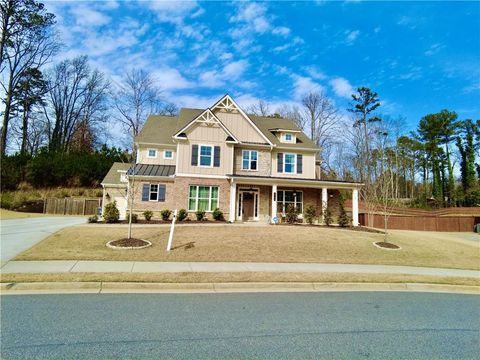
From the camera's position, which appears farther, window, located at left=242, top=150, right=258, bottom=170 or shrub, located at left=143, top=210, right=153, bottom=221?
window, located at left=242, top=150, right=258, bottom=170

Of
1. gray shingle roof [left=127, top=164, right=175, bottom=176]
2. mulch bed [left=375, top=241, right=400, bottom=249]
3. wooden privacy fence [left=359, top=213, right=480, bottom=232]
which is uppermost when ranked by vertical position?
gray shingle roof [left=127, top=164, right=175, bottom=176]

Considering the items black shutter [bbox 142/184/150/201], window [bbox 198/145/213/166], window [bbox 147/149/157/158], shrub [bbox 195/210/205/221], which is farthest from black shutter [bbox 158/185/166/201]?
window [bbox 147/149/157/158]

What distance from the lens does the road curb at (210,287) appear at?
25.1 feet

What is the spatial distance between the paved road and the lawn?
478cm

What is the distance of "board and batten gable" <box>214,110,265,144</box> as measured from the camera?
2655cm

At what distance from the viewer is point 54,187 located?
3825cm

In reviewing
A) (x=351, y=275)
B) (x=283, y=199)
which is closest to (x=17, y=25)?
(x=283, y=199)

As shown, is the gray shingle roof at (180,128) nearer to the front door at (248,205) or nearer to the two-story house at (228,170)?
the two-story house at (228,170)

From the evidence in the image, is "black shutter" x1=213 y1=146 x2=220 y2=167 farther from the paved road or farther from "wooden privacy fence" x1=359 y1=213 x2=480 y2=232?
the paved road

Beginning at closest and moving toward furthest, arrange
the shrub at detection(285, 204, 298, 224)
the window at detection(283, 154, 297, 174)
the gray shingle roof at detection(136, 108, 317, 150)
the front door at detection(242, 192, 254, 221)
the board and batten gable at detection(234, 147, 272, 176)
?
the shrub at detection(285, 204, 298, 224), the front door at detection(242, 192, 254, 221), the board and batten gable at detection(234, 147, 272, 176), the window at detection(283, 154, 297, 174), the gray shingle roof at detection(136, 108, 317, 150)

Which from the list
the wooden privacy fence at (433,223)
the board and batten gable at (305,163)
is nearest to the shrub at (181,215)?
the board and batten gable at (305,163)

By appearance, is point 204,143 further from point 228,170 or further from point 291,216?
point 291,216

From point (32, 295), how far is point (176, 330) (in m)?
3.98

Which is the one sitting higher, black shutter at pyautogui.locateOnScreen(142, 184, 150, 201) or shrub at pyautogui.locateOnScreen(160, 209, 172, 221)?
black shutter at pyautogui.locateOnScreen(142, 184, 150, 201)
